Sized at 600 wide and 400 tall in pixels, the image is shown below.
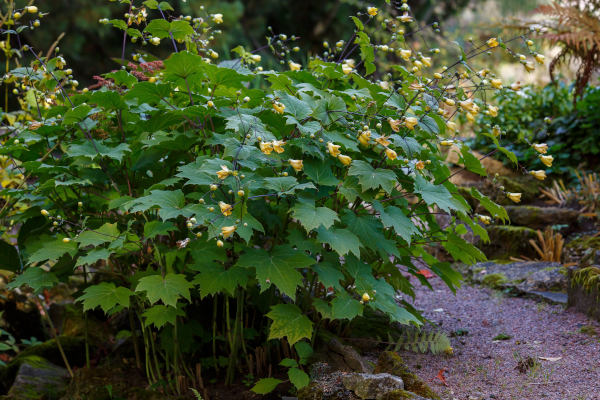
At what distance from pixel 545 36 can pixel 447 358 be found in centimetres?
432

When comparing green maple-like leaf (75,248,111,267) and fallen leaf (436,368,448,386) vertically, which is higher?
green maple-like leaf (75,248,111,267)

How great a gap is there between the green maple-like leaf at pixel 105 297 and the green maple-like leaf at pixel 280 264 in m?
0.52

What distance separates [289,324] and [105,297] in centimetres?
76

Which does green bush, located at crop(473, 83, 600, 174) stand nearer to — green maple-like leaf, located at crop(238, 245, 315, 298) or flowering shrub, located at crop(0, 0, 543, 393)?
flowering shrub, located at crop(0, 0, 543, 393)

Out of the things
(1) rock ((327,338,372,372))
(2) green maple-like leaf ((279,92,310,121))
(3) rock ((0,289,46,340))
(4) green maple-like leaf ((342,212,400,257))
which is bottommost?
(3) rock ((0,289,46,340))

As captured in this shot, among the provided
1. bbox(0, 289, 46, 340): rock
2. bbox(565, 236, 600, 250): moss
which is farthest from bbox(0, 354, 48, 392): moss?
bbox(565, 236, 600, 250): moss

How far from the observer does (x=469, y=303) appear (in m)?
3.72

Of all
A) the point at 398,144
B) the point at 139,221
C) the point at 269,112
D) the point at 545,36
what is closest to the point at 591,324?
the point at 398,144

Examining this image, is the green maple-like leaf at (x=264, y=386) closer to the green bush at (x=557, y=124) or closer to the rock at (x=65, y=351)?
the rock at (x=65, y=351)

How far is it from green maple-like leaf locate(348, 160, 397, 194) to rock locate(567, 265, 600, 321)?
1737 mm

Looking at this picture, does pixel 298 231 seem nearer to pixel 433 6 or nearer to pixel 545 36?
pixel 545 36

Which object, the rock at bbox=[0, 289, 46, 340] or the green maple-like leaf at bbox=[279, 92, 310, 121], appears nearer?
the green maple-like leaf at bbox=[279, 92, 310, 121]

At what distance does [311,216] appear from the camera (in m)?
1.90

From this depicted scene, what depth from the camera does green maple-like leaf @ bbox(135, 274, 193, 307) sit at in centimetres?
200
